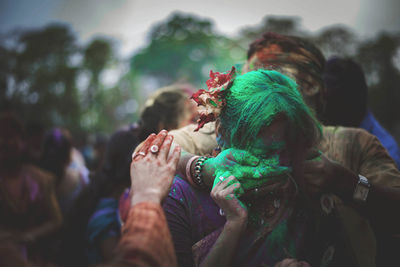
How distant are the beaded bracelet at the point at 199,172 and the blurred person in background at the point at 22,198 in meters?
2.47

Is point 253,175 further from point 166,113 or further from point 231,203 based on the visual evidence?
point 166,113

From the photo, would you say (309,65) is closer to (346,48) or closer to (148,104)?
(148,104)

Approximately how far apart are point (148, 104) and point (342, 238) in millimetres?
1880

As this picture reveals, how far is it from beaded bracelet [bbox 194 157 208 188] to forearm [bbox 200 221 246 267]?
251 millimetres

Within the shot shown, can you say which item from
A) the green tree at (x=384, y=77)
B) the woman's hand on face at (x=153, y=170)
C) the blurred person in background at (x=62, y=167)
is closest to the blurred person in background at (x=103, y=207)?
the blurred person in background at (x=62, y=167)

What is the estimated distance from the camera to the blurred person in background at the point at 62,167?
3.99 metres

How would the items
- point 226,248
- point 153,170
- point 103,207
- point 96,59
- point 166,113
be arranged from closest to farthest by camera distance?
point 153,170, point 226,248, point 166,113, point 103,207, point 96,59

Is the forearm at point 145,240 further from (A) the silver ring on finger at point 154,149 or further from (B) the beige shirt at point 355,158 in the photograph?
(B) the beige shirt at point 355,158

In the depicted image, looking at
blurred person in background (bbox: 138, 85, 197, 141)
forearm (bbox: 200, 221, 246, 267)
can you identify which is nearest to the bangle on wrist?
forearm (bbox: 200, 221, 246, 267)

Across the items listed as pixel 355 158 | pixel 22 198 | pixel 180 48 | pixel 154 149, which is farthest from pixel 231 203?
pixel 180 48

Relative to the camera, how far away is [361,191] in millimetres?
1457

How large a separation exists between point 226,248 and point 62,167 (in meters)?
3.74

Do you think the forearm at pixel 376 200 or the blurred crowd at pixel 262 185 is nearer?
the blurred crowd at pixel 262 185

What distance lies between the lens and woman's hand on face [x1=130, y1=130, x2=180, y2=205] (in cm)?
98
